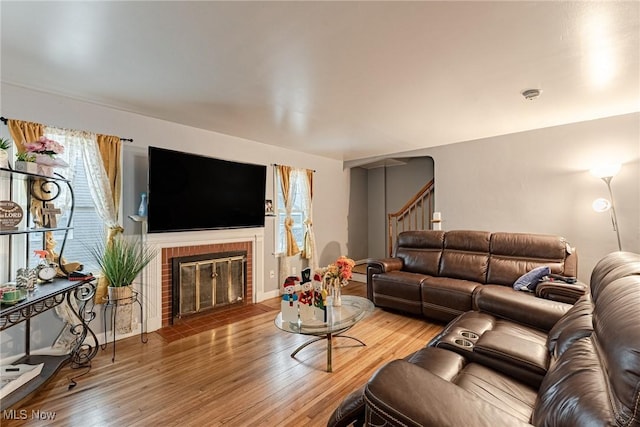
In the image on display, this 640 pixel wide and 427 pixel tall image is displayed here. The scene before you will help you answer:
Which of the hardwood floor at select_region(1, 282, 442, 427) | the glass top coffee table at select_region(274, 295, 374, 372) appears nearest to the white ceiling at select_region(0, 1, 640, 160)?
the glass top coffee table at select_region(274, 295, 374, 372)

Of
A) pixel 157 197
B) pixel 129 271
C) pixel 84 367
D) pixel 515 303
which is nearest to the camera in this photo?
pixel 515 303

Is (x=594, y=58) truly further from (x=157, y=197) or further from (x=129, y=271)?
(x=129, y=271)

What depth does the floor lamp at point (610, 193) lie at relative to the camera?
10.3 feet

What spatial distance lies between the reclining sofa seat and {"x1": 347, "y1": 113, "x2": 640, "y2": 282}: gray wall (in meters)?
2.55

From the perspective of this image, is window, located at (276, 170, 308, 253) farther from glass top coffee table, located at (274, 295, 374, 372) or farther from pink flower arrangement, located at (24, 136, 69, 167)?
pink flower arrangement, located at (24, 136, 69, 167)

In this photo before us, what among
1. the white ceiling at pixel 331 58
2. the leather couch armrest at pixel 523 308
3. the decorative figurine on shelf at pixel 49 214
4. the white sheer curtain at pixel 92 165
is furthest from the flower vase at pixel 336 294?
the decorative figurine on shelf at pixel 49 214

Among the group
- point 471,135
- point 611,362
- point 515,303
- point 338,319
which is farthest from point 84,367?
point 471,135

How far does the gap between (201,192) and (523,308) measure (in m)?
3.33

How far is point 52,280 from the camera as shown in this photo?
2354 millimetres

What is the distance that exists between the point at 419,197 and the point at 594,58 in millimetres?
3111

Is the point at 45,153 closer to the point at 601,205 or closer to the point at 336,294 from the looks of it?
the point at 336,294

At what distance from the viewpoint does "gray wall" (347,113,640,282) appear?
3.29 metres

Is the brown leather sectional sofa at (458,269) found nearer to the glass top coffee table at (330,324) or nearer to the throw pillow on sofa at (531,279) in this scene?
the throw pillow on sofa at (531,279)

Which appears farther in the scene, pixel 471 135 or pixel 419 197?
pixel 419 197
